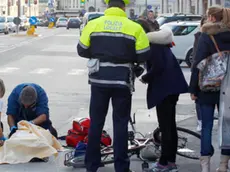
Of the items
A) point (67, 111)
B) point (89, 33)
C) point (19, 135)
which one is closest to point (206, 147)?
point (89, 33)

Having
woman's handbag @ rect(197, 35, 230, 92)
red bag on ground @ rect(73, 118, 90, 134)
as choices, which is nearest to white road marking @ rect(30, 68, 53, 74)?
red bag on ground @ rect(73, 118, 90, 134)

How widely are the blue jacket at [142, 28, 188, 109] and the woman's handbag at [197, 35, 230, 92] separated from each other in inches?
14.6

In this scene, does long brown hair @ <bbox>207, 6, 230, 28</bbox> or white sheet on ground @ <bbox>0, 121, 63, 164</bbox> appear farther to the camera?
white sheet on ground @ <bbox>0, 121, 63, 164</bbox>

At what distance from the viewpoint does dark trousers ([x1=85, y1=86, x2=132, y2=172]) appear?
7230 mm

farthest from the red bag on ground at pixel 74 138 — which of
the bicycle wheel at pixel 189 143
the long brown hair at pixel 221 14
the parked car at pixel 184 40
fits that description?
the parked car at pixel 184 40

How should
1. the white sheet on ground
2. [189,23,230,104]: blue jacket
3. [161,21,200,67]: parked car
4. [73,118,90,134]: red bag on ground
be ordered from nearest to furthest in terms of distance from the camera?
[189,23,230,104]: blue jacket < the white sheet on ground < [73,118,90,134]: red bag on ground < [161,21,200,67]: parked car

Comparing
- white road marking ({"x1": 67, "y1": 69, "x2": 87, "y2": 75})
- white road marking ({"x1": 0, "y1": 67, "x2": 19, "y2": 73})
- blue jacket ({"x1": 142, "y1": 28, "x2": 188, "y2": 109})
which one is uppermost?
blue jacket ({"x1": 142, "y1": 28, "x2": 188, "y2": 109})

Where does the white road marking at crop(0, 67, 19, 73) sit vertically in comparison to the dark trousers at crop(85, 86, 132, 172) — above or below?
below

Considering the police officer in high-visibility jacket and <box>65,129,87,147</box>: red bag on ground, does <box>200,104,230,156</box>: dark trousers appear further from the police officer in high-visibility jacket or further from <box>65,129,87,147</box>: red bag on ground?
<box>65,129,87,147</box>: red bag on ground

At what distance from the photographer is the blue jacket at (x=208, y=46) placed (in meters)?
7.22

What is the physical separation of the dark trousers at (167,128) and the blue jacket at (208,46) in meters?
0.36

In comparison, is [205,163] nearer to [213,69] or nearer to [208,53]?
[213,69]

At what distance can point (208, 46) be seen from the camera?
23.9 feet

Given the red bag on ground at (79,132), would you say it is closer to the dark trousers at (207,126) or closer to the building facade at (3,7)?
the dark trousers at (207,126)
